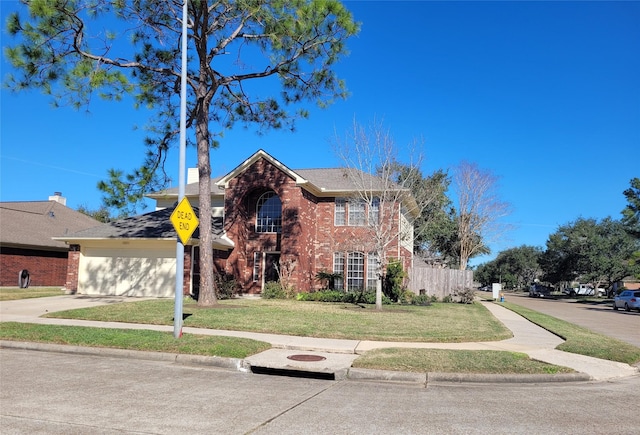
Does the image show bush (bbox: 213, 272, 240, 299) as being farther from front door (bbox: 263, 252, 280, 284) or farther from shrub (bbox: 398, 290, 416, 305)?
shrub (bbox: 398, 290, 416, 305)

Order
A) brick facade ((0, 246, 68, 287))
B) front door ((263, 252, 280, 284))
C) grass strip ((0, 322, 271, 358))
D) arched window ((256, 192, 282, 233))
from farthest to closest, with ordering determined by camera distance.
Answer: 1. brick facade ((0, 246, 68, 287))
2. arched window ((256, 192, 282, 233))
3. front door ((263, 252, 280, 284))
4. grass strip ((0, 322, 271, 358))

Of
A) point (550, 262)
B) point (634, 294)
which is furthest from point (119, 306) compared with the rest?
point (550, 262)

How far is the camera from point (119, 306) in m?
17.3

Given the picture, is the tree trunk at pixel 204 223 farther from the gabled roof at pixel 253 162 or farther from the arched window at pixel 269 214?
the arched window at pixel 269 214

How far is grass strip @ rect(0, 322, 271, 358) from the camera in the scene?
9.47 metres

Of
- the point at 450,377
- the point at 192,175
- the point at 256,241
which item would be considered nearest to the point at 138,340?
the point at 450,377

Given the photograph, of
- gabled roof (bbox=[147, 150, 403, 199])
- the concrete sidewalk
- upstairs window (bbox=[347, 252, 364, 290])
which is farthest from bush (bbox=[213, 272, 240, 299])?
the concrete sidewalk

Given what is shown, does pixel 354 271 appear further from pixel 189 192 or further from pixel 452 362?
pixel 452 362

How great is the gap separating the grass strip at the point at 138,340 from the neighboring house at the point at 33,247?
15.0 metres

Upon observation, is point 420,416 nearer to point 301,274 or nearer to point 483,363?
point 483,363

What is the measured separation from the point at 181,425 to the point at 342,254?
21455 mm

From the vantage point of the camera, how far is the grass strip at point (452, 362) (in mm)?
8312

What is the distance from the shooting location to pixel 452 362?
28.7 ft

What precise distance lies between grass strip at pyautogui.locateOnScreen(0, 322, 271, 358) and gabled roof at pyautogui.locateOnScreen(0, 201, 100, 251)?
19.5 m
